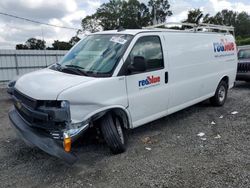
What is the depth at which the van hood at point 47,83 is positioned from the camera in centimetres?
387

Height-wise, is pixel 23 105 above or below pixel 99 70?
below

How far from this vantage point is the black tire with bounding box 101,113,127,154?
4.41 m

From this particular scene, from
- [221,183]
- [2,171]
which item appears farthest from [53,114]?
[221,183]

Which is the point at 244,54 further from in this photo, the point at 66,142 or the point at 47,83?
the point at 66,142

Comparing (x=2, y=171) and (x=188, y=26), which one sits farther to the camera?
(x=188, y=26)

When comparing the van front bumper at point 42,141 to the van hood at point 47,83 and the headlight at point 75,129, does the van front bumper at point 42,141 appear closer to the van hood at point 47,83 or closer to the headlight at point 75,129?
the headlight at point 75,129

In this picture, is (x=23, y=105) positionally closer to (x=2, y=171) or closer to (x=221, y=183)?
(x=2, y=171)

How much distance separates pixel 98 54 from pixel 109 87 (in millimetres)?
738

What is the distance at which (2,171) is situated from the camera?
4207mm

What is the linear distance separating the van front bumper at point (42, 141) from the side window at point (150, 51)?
6.55 feet

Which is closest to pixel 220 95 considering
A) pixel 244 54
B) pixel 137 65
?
pixel 137 65

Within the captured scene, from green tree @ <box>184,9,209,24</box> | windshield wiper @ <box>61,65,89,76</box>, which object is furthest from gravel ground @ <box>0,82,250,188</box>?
green tree @ <box>184,9,209,24</box>

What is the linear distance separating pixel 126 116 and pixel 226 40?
4768 millimetres

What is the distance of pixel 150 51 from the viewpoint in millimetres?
5227
